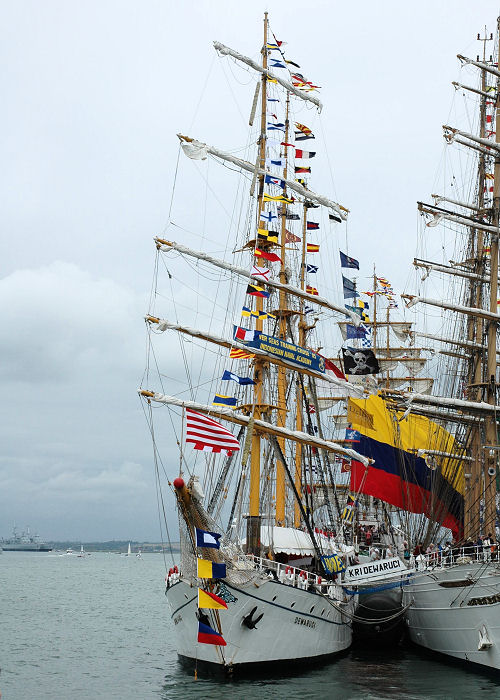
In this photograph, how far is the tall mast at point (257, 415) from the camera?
29775 mm

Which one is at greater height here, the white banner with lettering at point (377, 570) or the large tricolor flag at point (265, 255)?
the large tricolor flag at point (265, 255)

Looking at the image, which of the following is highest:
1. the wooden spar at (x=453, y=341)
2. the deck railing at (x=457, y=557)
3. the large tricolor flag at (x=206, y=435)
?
the wooden spar at (x=453, y=341)

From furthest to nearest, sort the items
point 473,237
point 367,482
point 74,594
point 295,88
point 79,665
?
1. point 74,594
2. point 473,237
3. point 367,482
4. point 295,88
5. point 79,665

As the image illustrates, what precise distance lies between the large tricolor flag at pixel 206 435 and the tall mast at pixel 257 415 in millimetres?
4853

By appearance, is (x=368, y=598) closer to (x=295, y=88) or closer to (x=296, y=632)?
(x=296, y=632)

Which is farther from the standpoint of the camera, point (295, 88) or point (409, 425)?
point (409, 425)

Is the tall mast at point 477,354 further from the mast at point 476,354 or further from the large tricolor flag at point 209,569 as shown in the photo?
the large tricolor flag at point 209,569

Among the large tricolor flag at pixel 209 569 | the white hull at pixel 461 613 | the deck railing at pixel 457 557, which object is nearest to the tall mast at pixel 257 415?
the large tricolor flag at pixel 209 569

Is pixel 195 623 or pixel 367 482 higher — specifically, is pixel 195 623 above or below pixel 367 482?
below

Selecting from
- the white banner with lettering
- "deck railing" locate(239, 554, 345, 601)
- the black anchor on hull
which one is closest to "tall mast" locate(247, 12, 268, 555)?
"deck railing" locate(239, 554, 345, 601)

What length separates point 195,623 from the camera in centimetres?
2638

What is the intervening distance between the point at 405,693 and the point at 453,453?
14994mm

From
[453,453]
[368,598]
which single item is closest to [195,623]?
[368,598]

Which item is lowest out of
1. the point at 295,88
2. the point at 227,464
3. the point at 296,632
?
the point at 296,632
